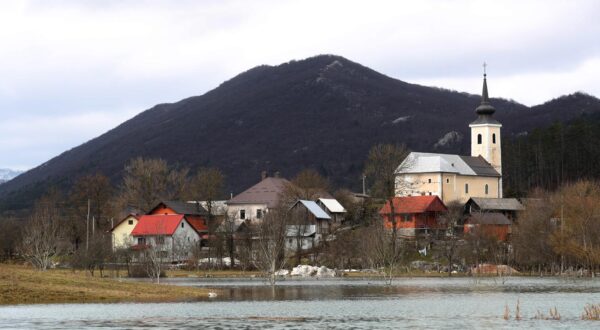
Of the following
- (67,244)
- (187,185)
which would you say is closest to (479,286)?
(67,244)

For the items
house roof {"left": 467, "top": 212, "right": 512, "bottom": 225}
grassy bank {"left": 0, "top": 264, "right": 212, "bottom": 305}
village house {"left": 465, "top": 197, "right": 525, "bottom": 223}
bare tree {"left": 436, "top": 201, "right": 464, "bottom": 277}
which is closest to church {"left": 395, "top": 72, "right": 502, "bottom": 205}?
bare tree {"left": 436, "top": 201, "right": 464, "bottom": 277}

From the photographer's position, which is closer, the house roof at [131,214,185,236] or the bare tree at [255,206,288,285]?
the bare tree at [255,206,288,285]

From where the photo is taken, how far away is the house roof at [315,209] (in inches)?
4926

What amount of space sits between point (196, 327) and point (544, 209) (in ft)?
221

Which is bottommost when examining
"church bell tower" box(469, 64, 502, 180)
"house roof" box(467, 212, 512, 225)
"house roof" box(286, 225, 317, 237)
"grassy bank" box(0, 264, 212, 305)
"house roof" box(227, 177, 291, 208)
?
"grassy bank" box(0, 264, 212, 305)

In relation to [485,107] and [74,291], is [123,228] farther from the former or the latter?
[74,291]

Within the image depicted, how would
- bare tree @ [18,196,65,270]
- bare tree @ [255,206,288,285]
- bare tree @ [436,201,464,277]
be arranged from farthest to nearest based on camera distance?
bare tree @ [436,201,464,277]
bare tree @ [18,196,65,270]
bare tree @ [255,206,288,285]

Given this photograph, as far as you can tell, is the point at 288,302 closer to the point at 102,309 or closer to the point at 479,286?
the point at 102,309

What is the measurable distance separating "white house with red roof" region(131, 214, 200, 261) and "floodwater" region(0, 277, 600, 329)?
43570mm

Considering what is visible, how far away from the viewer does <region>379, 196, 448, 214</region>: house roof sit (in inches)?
4993

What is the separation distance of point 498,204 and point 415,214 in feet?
40.5

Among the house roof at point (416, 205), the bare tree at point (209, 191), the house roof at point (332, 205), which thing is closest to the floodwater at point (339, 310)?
the house roof at point (416, 205)

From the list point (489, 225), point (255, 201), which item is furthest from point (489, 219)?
point (255, 201)

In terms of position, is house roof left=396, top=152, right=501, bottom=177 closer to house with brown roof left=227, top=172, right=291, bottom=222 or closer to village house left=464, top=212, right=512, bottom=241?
village house left=464, top=212, right=512, bottom=241
